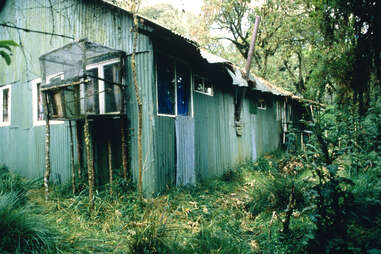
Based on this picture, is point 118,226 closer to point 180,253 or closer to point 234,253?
point 180,253

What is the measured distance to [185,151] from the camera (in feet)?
21.6

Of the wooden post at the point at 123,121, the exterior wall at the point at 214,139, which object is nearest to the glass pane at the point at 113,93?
the wooden post at the point at 123,121

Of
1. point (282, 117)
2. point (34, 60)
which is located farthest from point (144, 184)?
point (282, 117)

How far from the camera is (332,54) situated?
4500 millimetres

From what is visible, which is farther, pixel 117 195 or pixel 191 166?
pixel 191 166

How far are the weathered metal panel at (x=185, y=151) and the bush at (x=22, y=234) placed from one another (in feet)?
11.1

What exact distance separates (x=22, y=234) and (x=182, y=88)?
15.9 ft

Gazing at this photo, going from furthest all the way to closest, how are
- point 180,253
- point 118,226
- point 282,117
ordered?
1. point 282,117
2. point 118,226
3. point 180,253

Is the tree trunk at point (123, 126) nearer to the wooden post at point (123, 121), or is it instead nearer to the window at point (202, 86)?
the wooden post at point (123, 121)

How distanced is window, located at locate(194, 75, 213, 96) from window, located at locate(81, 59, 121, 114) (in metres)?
2.44

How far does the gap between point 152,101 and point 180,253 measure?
11.7 feet

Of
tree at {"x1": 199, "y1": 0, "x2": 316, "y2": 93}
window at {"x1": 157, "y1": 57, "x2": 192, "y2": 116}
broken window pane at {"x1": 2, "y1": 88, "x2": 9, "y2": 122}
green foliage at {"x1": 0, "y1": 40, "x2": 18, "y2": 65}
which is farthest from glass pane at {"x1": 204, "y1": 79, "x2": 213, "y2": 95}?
broken window pane at {"x1": 2, "y1": 88, "x2": 9, "y2": 122}

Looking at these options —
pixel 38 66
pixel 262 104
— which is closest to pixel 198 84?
pixel 38 66

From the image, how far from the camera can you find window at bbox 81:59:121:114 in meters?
5.59
